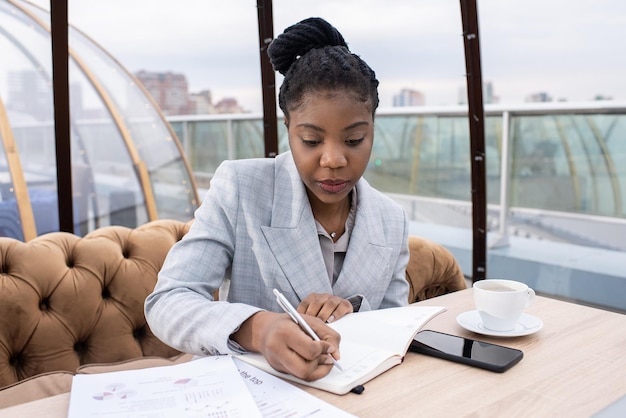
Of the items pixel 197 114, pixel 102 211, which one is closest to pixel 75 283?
pixel 102 211

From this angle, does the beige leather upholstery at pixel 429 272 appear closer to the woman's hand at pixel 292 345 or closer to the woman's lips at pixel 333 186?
the woman's lips at pixel 333 186

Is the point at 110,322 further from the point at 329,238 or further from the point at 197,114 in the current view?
the point at 197,114

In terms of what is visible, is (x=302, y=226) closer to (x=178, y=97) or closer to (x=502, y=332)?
(x=502, y=332)

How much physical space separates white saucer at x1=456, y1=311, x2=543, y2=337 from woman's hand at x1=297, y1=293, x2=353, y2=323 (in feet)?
0.80

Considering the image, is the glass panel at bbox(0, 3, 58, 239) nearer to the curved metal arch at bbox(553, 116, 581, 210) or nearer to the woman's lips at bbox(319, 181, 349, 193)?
the woman's lips at bbox(319, 181, 349, 193)

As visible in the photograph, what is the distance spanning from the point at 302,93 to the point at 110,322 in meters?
1.02

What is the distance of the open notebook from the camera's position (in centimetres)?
96

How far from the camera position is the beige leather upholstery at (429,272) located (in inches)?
93.1

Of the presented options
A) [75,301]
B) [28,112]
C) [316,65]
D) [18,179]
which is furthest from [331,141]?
[28,112]

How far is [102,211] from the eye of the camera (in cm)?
422

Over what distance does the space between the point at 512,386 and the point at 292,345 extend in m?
0.35

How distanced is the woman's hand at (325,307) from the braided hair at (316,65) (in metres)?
0.43

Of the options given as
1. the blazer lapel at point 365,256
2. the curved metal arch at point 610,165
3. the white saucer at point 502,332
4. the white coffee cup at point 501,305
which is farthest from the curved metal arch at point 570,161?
the white coffee cup at point 501,305

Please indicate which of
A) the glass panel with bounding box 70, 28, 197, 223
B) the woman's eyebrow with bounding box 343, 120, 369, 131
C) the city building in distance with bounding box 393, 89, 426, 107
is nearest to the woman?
the woman's eyebrow with bounding box 343, 120, 369, 131
